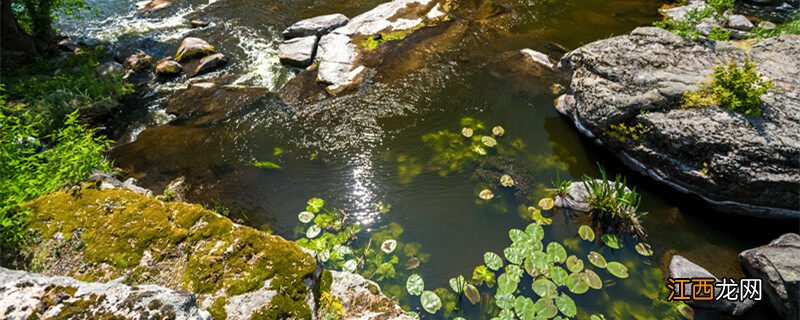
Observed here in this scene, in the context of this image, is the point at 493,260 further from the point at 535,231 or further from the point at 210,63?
the point at 210,63

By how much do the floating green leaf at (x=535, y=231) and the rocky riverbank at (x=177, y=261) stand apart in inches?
129

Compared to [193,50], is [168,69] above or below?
below

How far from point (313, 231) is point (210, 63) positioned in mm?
A: 7795

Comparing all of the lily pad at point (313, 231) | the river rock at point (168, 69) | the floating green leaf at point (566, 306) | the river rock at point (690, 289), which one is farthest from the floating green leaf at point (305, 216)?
the river rock at point (168, 69)

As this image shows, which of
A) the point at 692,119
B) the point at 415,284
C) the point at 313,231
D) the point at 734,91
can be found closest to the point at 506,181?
the point at 415,284

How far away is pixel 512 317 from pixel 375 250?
2.60 meters

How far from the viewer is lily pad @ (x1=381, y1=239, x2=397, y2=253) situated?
6785mm

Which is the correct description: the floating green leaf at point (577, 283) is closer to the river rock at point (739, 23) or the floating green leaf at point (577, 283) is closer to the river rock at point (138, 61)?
the river rock at point (739, 23)

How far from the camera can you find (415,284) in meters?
6.26

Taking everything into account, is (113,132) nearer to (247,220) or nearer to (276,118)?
(276,118)

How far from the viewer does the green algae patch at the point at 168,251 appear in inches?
153

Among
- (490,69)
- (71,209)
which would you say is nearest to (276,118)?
(71,209)

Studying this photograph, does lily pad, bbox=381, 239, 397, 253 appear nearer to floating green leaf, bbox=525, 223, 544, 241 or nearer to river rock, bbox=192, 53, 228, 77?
floating green leaf, bbox=525, 223, 544, 241

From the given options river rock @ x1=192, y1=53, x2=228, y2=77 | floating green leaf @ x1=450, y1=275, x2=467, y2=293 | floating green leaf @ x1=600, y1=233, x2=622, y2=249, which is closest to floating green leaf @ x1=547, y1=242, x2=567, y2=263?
floating green leaf @ x1=600, y1=233, x2=622, y2=249
